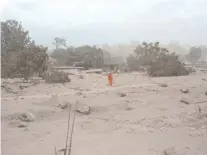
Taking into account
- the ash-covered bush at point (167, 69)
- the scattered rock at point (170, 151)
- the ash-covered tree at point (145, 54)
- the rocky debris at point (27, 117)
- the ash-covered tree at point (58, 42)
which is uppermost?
the ash-covered tree at point (58, 42)

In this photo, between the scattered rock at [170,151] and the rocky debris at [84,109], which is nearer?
the scattered rock at [170,151]

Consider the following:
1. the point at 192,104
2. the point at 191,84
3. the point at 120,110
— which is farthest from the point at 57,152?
the point at 191,84

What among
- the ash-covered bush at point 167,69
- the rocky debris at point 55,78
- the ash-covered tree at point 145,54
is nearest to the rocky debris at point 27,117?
the rocky debris at point 55,78

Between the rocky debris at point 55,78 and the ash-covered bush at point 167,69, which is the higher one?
the ash-covered bush at point 167,69

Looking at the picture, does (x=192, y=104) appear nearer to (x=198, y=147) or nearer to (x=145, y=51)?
(x=198, y=147)

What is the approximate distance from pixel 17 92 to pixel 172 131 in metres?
6.75

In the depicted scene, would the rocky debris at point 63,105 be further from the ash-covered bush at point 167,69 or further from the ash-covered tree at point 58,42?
the ash-covered tree at point 58,42

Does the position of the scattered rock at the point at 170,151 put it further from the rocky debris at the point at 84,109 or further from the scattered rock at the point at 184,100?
the scattered rock at the point at 184,100

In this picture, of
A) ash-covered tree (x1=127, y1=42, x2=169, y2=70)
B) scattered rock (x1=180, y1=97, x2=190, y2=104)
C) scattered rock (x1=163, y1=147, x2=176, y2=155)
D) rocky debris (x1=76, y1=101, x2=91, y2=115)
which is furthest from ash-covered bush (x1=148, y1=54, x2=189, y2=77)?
scattered rock (x1=163, y1=147, x2=176, y2=155)

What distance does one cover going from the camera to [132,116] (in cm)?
834

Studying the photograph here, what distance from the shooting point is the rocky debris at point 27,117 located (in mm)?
7581

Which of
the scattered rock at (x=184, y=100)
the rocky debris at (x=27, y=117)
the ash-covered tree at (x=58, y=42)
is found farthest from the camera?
the ash-covered tree at (x=58, y=42)

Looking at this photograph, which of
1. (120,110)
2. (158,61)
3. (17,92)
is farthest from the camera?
(158,61)

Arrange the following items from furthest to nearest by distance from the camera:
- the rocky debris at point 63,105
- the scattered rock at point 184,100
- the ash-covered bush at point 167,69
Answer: the ash-covered bush at point 167,69 → the scattered rock at point 184,100 → the rocky debris at point 63,105
